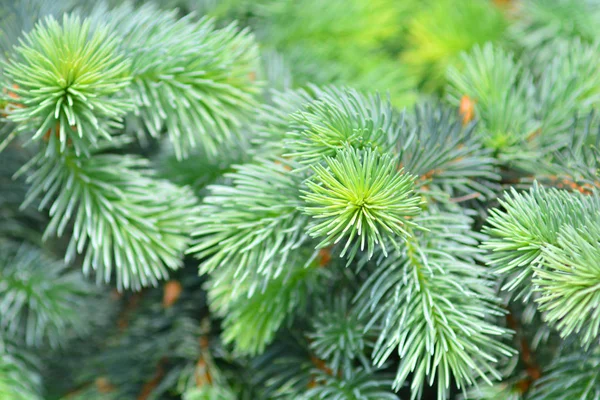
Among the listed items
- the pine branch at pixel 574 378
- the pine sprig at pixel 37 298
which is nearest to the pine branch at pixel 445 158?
the pine branch at pixel 574 378

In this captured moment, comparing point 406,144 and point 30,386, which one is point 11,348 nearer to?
point 30,386

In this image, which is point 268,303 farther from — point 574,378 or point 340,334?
point 574,378

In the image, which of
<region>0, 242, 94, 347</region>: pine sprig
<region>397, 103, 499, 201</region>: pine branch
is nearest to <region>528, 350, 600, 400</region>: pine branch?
<region>397, 103, 499, 201</region>: pine branch

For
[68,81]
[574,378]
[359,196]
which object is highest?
[68,81]

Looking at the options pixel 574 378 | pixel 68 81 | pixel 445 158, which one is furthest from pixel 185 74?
pixel 574 378

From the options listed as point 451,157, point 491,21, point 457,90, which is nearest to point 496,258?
point 451,157

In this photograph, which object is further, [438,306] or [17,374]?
[17,374]

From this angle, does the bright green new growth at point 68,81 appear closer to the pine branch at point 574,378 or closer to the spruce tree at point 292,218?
the spruce tree at point 292,218
